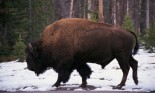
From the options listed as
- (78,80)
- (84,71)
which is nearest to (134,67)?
(84,71)

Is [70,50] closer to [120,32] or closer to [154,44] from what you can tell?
[120,32]

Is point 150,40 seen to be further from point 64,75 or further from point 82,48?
point 64,75

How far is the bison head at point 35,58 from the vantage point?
385 inches

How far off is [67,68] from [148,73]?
6.64 ft

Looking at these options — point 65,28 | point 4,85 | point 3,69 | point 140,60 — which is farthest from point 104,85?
point 3,69

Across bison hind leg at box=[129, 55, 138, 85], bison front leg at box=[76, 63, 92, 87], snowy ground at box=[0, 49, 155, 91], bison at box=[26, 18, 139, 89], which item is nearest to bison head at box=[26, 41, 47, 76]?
bison at box=[26, 18, 139, 89]

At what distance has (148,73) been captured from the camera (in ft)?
32.3

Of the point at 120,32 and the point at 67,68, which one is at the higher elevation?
the point at 120,32

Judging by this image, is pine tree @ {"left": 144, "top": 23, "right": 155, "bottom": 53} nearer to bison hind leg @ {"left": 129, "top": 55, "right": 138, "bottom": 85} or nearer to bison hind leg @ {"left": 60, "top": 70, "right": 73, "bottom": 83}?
bison hind leg @ {"left": 129, "top": 55, "right": 138, "bottom": 85}

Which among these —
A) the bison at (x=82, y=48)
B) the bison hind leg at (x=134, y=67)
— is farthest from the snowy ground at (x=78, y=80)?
the bison at (x=82, y=48)

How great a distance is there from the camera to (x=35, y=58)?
994cm

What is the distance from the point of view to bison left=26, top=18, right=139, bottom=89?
9328 millimetres

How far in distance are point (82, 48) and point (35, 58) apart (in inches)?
50.2

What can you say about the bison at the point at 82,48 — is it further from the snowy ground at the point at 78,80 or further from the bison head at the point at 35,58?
the snowy ground at the point at 78,80
